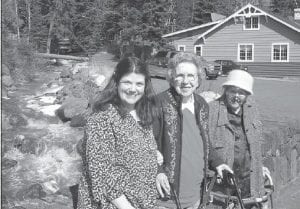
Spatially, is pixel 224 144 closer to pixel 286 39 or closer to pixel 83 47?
pixel 286 39

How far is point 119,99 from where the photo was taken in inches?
110

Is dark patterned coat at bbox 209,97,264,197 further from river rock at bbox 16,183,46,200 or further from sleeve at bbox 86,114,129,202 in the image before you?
river rock at bbox 16,183,46,200

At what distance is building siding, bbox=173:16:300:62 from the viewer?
102 feet

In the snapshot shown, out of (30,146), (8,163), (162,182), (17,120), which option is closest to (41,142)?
(30,146)

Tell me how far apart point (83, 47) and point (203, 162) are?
142ft

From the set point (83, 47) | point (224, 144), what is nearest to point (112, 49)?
point (83, 47)

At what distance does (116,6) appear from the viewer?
41.3 m

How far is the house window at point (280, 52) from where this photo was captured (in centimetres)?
3149

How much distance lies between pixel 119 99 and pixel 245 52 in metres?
31.4

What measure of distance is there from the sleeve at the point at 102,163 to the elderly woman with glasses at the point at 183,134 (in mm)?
501

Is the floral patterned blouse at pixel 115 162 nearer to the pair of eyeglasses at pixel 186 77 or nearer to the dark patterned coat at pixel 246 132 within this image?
the pair of eyeglasses at pixel 186 77

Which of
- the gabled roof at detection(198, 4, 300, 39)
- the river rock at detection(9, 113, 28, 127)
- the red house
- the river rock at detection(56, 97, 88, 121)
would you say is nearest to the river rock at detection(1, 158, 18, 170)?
the river rock at detection(9, 113, 28, 127)

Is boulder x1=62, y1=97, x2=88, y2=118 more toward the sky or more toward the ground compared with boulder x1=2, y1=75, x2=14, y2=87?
more toward the ground

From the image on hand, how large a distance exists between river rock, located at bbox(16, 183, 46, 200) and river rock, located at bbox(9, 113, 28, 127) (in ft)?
A: 24.0
